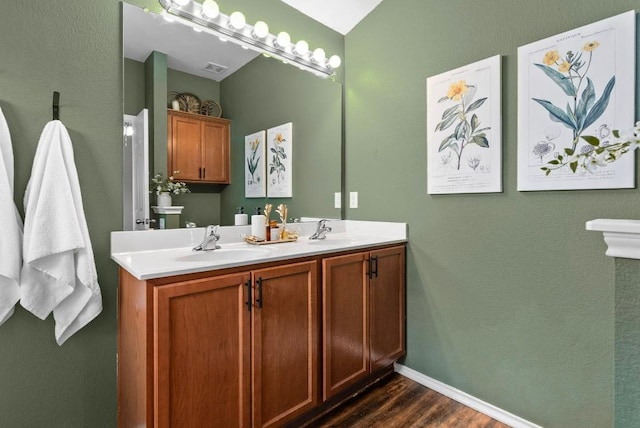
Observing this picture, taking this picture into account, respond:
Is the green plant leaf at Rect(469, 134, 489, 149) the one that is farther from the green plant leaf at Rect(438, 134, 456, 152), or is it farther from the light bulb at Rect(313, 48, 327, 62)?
the light bulb at Rect(313, 48, 327, 62)

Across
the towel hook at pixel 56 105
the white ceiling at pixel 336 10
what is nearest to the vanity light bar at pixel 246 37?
the white ceiling at pixel 336 10

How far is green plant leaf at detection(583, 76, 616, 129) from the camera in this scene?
1.35m

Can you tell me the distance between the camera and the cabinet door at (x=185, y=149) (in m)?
1.73

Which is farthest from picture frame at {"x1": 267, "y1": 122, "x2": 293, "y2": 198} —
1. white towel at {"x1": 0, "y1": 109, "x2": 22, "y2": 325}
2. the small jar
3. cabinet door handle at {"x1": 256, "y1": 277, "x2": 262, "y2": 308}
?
white towel at {"x1": 0, "y1": 109, "x2": 22, "y2": 325}

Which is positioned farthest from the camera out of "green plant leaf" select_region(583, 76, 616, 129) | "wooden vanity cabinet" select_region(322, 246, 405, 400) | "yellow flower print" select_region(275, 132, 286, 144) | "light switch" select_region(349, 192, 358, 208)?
"light switch" select_region(349, 192, 358, 208)

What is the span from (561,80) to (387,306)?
56.1 inches

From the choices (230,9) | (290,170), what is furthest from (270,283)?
(230,9)

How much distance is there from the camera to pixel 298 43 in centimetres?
215

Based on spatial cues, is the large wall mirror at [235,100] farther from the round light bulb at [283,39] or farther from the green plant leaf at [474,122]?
the green plant leaf at [474,122]

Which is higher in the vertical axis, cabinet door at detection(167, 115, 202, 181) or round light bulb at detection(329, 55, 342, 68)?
round light bulb at detection(329, 55, 342, 68)

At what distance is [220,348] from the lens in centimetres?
128

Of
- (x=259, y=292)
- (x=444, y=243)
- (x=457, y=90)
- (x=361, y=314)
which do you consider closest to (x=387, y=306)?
(x=361, y=314)

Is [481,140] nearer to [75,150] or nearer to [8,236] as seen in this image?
[75,150]

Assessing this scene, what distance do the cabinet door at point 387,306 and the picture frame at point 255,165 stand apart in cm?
80
